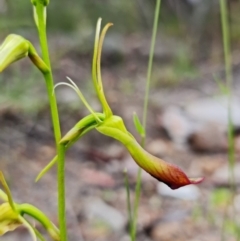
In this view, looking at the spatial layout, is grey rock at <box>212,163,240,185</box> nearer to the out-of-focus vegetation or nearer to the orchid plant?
the orchid plant

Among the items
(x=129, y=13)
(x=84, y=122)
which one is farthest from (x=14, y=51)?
(x=129, y=13)

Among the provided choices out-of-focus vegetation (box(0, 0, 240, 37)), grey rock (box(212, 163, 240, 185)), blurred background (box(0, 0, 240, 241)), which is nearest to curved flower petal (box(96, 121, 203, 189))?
blurred background (box(0, 0, 240, 241))

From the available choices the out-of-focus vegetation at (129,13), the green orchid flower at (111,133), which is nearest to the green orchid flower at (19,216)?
the green orchid flower at (111,133)

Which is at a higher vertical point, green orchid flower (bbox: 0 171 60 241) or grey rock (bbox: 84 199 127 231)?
green orchid flower (bbox: 0 171 60 241)

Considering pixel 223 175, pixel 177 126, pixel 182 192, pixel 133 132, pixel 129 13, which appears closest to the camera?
pixel 182 192

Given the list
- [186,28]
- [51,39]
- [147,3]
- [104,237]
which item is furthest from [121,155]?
[147,3]

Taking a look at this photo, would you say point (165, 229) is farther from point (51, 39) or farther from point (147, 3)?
point (147, 3)

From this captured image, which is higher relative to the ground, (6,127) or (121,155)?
(6,127)

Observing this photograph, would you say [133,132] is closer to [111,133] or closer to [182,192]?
[182,192]
